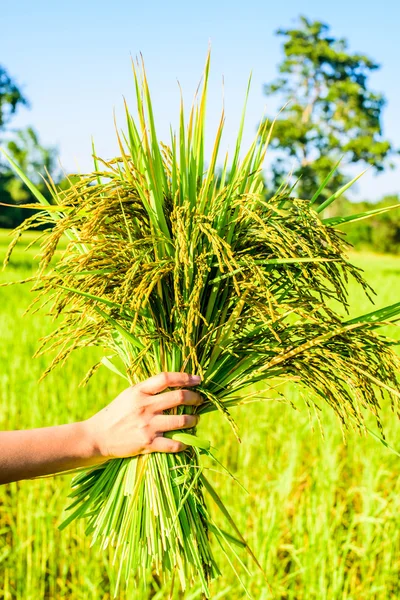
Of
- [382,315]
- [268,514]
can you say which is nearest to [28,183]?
[382,315]

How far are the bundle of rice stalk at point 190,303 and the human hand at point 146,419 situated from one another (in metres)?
0.04

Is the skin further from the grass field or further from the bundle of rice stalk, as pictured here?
the grass field

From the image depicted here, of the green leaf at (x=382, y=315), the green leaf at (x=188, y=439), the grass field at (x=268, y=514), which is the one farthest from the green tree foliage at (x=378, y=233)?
the green leaf at (x=188, y=439)

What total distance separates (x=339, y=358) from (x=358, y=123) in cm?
2825

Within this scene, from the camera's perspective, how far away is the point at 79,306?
1129 millimetres

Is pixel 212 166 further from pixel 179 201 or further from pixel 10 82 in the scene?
pixel 10 82

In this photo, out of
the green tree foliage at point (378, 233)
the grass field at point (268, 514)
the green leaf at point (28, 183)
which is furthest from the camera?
the green tree foliage at point (378, 233)

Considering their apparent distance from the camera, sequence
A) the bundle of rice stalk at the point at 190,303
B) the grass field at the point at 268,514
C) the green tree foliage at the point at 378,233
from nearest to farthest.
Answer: the bundle of rice stalk at the point at 190,303
the grass field at the point at 268,514
the green tree foliage at the point at 378,233

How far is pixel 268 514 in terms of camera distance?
7.62 ft

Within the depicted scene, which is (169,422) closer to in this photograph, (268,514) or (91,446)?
(91,446)

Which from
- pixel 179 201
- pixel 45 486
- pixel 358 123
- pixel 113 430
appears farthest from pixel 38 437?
pixel 358 123

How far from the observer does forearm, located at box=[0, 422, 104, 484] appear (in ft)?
3.43

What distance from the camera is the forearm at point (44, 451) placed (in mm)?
1045

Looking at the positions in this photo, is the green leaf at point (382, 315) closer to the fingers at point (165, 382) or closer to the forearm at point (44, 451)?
the fingers at point (165, 382)
